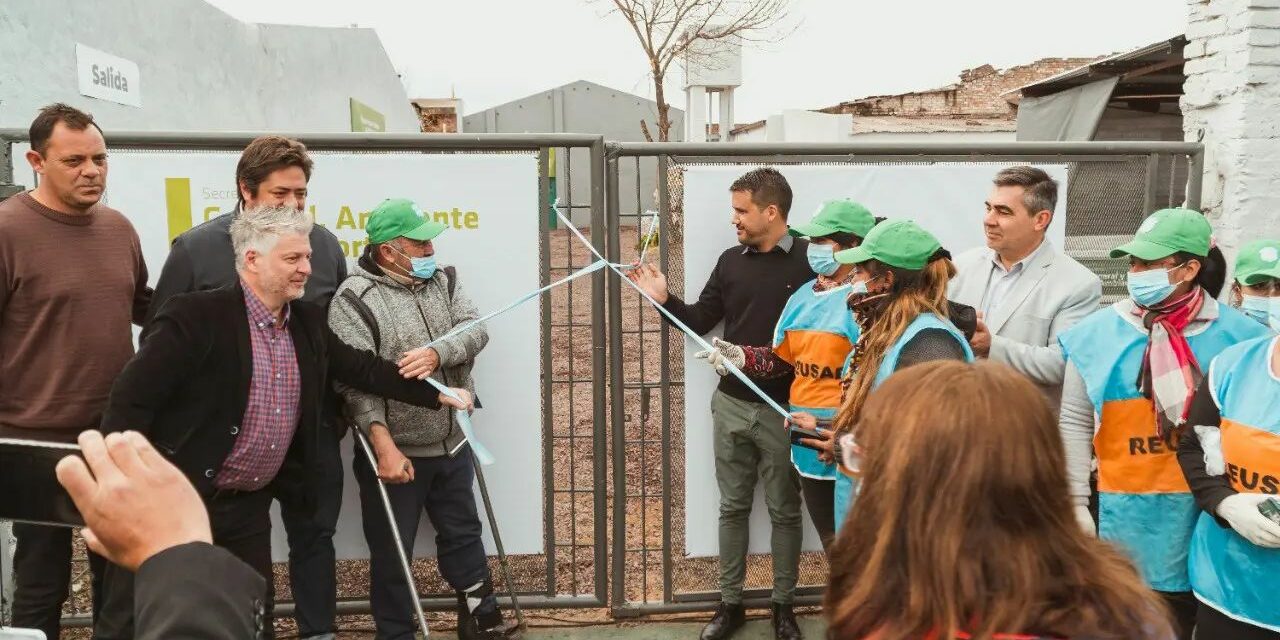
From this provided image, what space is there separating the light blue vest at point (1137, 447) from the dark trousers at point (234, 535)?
2765mm

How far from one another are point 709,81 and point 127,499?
2109cm

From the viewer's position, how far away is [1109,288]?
4383mm

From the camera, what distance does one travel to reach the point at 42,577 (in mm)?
3355

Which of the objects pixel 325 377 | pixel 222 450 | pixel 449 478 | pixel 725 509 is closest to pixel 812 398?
pixel 725 509

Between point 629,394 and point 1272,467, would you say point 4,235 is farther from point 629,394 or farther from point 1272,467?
point 629,394

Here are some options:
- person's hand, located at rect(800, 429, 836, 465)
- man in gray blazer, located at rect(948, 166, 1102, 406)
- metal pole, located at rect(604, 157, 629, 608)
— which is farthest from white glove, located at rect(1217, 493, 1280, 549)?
metal pole, located at rect(604, 157, 629, 608)

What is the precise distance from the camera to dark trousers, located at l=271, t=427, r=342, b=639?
3.54 m

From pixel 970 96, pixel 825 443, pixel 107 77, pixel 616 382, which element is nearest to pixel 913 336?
pixel 825 443

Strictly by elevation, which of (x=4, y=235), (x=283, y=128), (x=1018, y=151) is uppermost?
(x=283, y=128)

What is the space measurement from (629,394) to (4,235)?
572cm

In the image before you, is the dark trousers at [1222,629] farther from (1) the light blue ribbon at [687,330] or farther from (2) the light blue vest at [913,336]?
(1) the light blue ribbon at [687,330]

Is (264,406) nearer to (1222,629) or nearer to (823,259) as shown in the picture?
(823,259)

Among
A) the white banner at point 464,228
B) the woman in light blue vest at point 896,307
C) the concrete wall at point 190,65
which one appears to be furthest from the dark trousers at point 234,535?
the concrete wall at point 190,65

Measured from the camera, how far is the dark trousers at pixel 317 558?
3.54 metres
